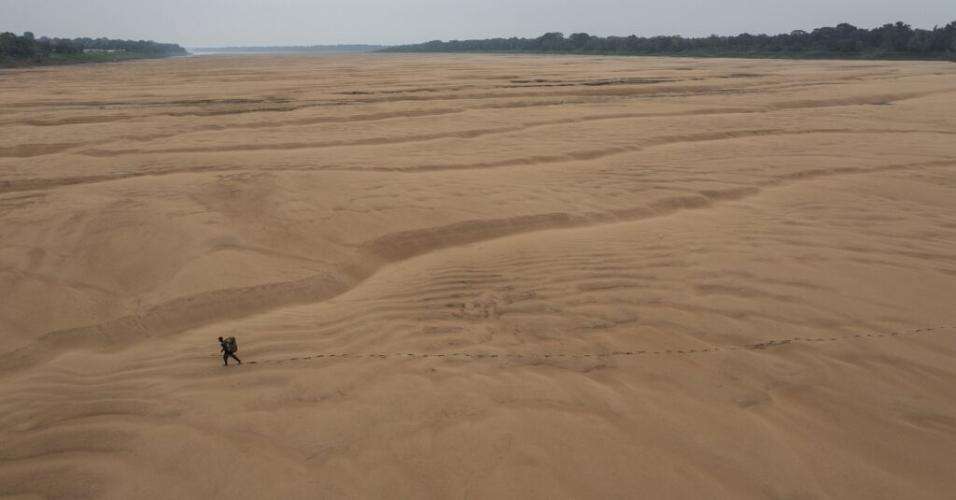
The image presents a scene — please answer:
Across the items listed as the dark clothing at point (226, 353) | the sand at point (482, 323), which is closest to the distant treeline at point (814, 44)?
the sand at point (482, 323)

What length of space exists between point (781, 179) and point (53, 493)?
820 centimetres

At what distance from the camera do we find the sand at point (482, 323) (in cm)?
253

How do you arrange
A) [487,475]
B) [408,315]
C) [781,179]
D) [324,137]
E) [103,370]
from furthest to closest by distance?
[324,137] < [781,179] < [408,315] < [103,370] < [487,475]

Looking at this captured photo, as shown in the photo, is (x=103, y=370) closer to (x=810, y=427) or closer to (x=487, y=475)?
(x=487, y=475)

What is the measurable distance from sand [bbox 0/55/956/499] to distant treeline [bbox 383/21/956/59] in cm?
3948

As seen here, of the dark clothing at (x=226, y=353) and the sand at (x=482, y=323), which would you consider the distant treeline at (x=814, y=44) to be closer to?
the sand at (x=482, y=323)

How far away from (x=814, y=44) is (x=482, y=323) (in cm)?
5322

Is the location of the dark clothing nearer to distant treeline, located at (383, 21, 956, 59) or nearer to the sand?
the sand

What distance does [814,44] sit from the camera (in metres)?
45.0

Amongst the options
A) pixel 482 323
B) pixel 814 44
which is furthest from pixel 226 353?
pixel 814 44

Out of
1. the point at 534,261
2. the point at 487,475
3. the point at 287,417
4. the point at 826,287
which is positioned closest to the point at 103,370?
the point at 287,417

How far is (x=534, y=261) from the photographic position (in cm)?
486

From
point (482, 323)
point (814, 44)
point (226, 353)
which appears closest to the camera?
point (226, 353)

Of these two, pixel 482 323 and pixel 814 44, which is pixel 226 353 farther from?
pixel 814 44
